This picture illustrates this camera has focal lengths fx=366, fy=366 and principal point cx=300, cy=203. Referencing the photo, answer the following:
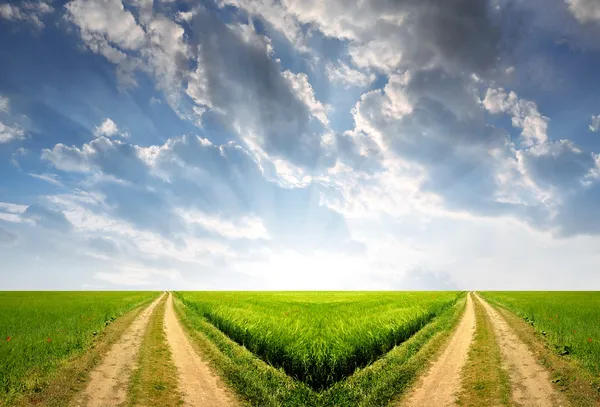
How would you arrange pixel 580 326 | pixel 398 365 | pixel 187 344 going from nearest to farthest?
pixel 398 365 < pixel 187 344 < pixel 580 326

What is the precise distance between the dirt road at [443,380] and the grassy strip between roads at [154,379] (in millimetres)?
7175

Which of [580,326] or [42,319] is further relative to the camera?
[42,319]

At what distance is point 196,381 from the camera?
12.5 metres

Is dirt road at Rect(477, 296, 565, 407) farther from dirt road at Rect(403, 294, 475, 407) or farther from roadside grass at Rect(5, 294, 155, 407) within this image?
roadside grass at Rect(5, 294, 155, 407)

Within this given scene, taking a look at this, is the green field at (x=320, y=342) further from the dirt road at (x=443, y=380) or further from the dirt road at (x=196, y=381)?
the dirt road at (x=196, y=381)

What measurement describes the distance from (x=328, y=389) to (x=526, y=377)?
704 centimetres

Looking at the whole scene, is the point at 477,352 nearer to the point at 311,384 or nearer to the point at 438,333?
the point at 438,333

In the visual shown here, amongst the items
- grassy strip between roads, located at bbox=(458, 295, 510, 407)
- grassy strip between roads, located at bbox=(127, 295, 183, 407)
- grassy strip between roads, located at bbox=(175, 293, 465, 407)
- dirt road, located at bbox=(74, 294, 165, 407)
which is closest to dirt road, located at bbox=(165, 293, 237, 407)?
grassy strip between roads, located at bbox=(127, 295, 183, 407)

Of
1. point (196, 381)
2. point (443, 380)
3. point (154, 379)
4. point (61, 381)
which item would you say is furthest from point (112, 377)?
point (443, 380)

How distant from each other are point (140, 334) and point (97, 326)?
13.8ft

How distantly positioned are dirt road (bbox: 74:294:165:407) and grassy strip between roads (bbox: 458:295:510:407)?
10.4 m

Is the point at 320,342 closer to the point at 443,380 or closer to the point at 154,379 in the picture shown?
the point at 443,380

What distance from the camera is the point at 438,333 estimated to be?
2098cm

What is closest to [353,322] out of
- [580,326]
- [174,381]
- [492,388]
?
[492,388]
